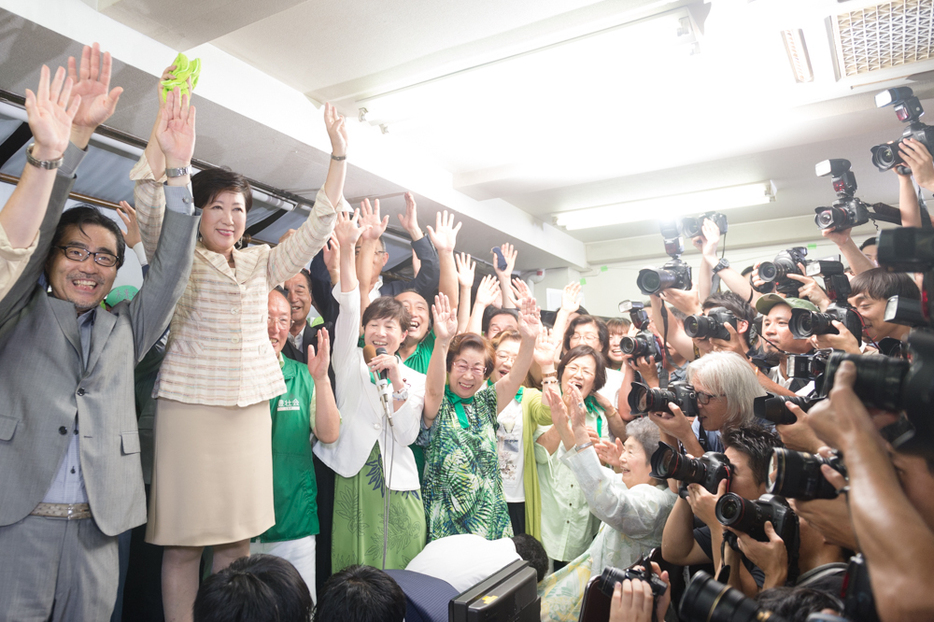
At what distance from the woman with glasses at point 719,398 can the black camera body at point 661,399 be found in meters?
0.03

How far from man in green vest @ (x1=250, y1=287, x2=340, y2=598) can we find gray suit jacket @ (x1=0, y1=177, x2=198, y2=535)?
1.53 feet

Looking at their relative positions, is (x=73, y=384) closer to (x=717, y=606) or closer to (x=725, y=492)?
(x=717, y=606)

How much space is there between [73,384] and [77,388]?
13mm

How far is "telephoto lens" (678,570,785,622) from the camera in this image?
0.94 meters

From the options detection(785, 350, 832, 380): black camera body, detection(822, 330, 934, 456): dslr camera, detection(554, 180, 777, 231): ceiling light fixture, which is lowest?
detection(822, 330, 934, 456): dslr camera

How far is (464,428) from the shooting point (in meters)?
2.29

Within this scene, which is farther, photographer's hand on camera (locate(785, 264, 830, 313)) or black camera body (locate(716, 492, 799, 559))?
photographer's hand on camera (locate(785, 264, 830, 313))

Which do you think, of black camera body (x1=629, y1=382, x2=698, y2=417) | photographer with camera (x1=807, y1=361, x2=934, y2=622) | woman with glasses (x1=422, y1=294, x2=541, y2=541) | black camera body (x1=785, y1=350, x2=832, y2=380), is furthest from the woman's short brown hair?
photographer with camera (x1=807, y1=361, x2=934, y2=622)

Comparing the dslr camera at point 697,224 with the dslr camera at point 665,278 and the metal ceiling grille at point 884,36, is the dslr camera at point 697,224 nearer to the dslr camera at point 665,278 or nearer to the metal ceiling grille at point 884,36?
the dslr camera at point 665,278

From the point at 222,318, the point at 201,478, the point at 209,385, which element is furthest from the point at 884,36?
the point at 201,478

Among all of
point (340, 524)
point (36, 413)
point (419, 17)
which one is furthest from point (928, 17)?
point (36, 413)

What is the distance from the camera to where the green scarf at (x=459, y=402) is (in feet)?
7.55

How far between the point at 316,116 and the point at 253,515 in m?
2.14

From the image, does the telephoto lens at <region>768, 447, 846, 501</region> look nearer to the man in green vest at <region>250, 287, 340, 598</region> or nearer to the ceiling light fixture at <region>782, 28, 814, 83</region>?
the man in green vest at <region>250, 287, 340, 598</region>
